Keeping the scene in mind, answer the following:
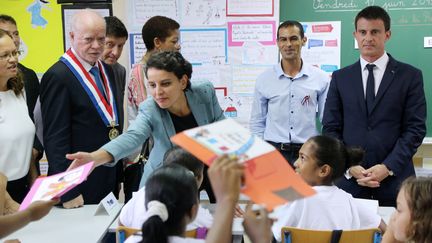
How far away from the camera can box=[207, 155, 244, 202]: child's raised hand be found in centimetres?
107

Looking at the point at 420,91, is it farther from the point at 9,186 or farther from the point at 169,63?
the point at 9,186

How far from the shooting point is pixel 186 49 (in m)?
4.60

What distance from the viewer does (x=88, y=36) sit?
2.72m

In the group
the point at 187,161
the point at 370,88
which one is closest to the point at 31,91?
the point at 187,161

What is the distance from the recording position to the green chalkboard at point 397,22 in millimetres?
4168

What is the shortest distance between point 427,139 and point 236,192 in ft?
12.2

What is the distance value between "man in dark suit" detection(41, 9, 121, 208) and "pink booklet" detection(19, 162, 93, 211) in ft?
3.26

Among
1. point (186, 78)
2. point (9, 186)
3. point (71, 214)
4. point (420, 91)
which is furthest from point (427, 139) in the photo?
point (9, 186)

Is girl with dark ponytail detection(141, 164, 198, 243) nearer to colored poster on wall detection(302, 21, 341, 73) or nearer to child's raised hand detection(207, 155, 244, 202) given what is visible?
child's raised hand detection(207, 155, 244, 202)

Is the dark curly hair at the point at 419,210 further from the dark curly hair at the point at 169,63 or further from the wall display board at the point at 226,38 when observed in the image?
the wall display board at the point at 226,38

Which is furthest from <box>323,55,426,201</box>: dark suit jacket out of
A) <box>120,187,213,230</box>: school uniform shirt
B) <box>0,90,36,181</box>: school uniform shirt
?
<box>0,90,36,181</box>: school uniform shirt


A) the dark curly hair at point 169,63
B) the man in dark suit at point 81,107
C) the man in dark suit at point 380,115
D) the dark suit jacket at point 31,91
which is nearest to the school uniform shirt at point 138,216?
the man in dark suit at point 81,107

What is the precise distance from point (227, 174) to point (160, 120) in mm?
1596

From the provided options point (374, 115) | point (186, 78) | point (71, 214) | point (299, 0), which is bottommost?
point (71, 214)
